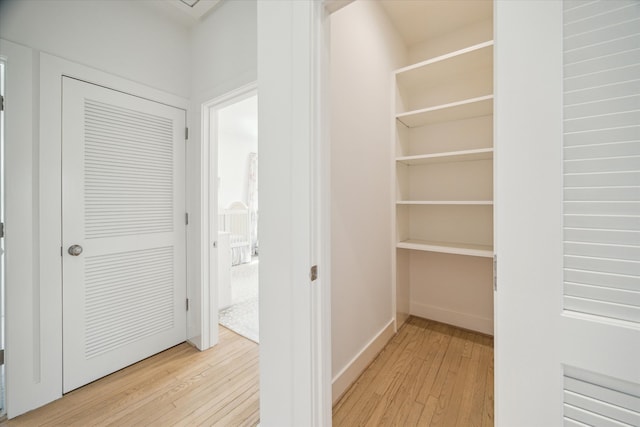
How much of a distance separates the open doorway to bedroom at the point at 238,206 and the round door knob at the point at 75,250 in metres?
1.16

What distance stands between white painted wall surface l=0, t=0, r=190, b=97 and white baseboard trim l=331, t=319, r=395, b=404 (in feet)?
8.24

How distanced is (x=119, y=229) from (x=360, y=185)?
71.2 inches

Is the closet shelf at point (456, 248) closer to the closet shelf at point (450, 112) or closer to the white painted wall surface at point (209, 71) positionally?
the closet shelf at point (450, 112)

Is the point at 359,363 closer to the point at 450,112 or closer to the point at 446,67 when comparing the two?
the point at 450,112

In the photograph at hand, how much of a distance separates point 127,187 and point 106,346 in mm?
1150

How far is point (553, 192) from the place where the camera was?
0.60 metres

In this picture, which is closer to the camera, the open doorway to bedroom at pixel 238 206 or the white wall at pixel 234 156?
the open doorway to bedroom at pixel 238 206

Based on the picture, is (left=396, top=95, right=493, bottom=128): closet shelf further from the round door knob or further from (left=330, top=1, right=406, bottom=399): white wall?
the round door knob

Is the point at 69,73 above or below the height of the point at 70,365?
above

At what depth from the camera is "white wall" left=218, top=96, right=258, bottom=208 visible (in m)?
4.80

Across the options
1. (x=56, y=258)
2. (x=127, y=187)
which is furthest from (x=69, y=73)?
(x=56, y=258)

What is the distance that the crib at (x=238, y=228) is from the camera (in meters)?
4.82

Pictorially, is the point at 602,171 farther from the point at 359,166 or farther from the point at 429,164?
the point at 429,164

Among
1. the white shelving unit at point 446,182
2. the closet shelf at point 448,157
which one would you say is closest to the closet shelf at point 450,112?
the white shelving unit at point 446,182
